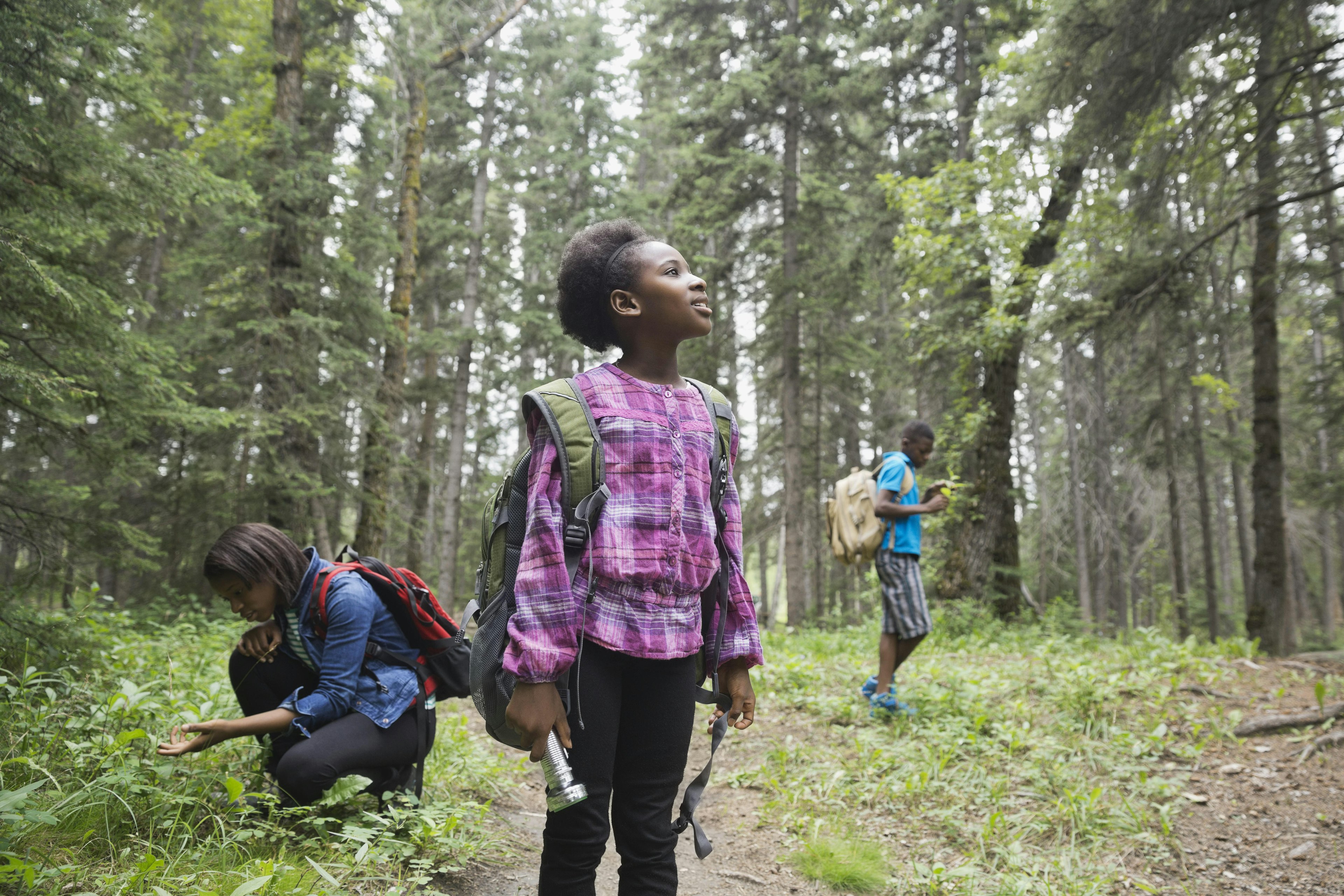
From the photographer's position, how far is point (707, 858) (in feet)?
12.2

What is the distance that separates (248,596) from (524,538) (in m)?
1.69

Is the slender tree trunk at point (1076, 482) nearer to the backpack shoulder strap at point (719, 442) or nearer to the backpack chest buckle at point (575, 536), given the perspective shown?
the backpack shoulder strap at point (719, 442)

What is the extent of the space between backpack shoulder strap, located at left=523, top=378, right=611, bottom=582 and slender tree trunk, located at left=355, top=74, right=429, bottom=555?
9283mm

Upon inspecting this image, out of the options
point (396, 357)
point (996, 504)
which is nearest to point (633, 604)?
point (996, 504)

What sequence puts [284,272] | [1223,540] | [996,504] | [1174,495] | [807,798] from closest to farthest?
1. [807,798]
2. [284,272]
3. [996,504]
4. [1174,495]
5. [1223,540]

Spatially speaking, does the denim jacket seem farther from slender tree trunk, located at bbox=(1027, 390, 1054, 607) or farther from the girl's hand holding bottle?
slender tree trunk, located at bbox=(1027, 390, 1054, 607)

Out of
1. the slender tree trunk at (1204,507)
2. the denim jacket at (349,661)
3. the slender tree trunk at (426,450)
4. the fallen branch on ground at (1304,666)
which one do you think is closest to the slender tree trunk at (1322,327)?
the slender tree trunk at (1204,507)

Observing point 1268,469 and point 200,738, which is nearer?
point 200,738

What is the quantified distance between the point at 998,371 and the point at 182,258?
37.3 ft

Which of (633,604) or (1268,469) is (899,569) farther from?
(1268,469)

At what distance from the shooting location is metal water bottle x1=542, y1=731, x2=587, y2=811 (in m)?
1.71

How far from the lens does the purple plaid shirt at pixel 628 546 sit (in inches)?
69.6

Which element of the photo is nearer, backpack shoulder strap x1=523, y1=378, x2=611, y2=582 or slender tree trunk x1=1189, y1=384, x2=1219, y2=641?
backpack shoulder strap x1=523, y1=378, x2=611, y2=582

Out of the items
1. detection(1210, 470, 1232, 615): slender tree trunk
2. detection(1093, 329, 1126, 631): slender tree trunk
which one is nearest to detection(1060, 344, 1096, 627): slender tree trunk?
detection(1093, 329, 1126, 631): slender tree trunk
